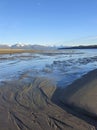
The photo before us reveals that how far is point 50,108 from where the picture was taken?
378 inches

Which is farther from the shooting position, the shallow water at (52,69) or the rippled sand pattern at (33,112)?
the shallow water at (52,69)

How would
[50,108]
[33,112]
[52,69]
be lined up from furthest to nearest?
[52,69]
[50,108]
[33,112]

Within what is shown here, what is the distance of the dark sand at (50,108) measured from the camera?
7.79 metres

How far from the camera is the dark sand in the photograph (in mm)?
7793

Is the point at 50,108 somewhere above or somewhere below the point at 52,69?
above

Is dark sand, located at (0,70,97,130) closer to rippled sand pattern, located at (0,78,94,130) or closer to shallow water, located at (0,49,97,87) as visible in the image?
rippled sand pattern, located at (0,78,94,130)

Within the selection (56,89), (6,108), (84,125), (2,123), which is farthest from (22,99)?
(84,125)

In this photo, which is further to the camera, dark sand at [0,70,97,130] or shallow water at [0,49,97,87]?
shallow water at [0,49,97,87]

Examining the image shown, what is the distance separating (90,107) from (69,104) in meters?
1.22

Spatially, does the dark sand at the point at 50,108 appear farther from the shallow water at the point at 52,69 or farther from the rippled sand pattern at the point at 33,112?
the shallow water at the point at 52,69

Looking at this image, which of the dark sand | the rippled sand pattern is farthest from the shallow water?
the dark sand

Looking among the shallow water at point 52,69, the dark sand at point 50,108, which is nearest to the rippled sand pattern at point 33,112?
the dark sand at point 50,108

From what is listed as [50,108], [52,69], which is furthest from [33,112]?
[52,69]

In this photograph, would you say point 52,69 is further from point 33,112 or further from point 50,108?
point 33,112
